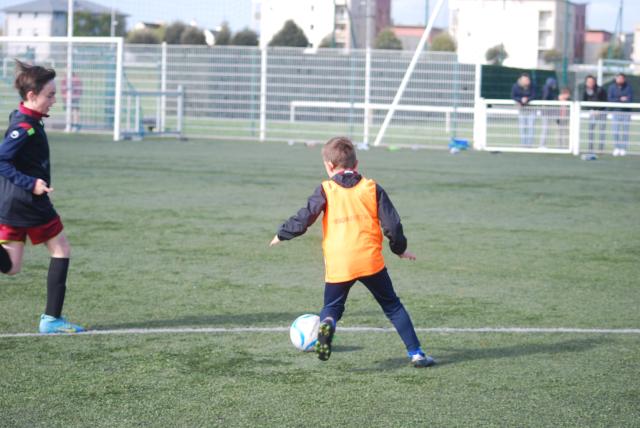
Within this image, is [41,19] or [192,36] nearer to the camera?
[192,36]

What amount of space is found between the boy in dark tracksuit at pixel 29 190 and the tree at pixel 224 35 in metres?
25.4

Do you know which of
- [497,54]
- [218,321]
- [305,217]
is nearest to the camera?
[305,217]

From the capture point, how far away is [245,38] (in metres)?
32.3

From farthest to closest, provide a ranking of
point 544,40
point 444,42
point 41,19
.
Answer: point 41,19 → point 444,42 → point 544,40

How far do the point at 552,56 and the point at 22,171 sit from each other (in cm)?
2822

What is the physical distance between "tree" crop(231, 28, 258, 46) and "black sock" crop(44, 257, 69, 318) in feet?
85.5

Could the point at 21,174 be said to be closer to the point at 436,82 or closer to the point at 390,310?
the point at 390,310

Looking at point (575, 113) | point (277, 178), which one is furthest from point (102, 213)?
point (575, 113)

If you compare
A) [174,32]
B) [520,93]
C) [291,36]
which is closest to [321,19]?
[291,36]

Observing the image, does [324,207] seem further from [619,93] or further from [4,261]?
[619,93]

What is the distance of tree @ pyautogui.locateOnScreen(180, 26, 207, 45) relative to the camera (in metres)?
37.6

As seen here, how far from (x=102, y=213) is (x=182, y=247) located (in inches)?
98.0

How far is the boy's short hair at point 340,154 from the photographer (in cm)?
541

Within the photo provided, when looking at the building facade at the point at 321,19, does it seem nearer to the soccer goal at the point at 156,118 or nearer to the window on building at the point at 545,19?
the soccer goal at the point at 156,118
